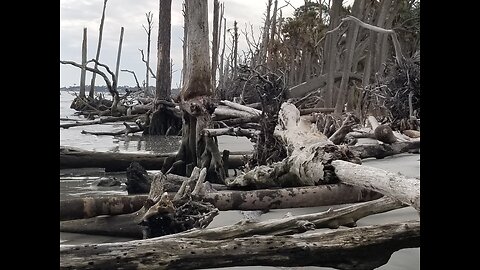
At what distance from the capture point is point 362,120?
11.0 feet

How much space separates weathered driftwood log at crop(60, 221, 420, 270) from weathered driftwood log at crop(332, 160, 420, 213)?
11 cm

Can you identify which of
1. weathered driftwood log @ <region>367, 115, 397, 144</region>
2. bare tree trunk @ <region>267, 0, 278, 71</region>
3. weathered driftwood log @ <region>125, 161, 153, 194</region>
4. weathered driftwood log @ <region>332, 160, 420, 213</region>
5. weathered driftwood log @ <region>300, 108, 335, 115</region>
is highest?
bare tree trunk @ <region>267, 0, 278, 71</region>

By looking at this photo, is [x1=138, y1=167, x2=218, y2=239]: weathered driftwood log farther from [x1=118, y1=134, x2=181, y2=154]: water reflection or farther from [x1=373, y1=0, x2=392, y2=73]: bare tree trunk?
[x1=373, y1=0, x2=392, y2=73]: bare tree trunk

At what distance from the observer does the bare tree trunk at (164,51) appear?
2.84m

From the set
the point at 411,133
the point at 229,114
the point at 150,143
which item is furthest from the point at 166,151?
the point at 411,133

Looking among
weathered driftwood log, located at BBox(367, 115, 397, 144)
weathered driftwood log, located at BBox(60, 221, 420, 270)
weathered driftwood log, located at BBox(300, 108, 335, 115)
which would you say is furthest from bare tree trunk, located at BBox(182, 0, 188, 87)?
weathered driftwood log, located at BBox(60, 221, 420, 270)

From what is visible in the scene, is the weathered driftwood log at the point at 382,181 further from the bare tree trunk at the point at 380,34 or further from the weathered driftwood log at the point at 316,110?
the bare tree trunk at the point at 380,34

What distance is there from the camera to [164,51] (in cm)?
322

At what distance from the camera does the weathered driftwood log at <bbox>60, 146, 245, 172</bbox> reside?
2736 millimetres

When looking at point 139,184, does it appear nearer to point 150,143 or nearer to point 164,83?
point 150,143

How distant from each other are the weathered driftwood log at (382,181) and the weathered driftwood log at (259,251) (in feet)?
0.36
